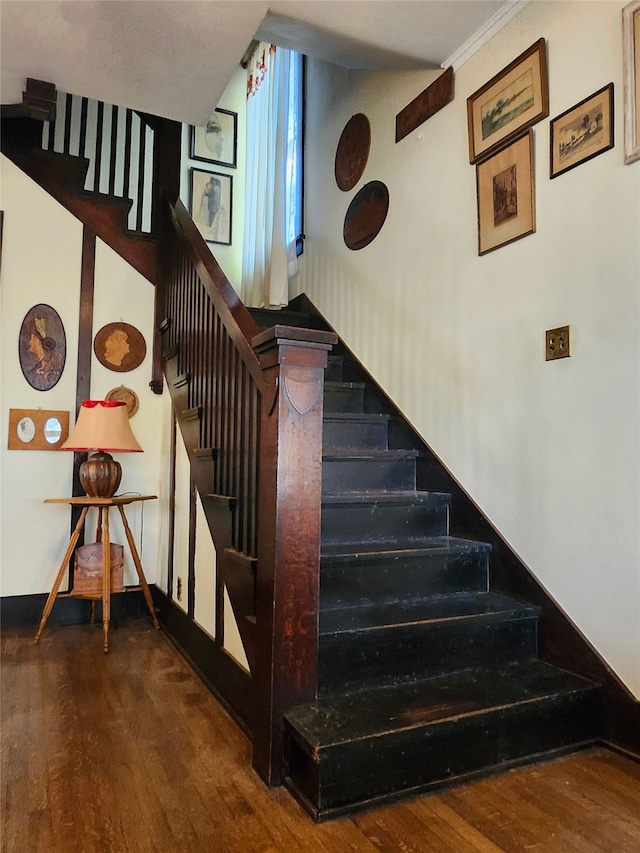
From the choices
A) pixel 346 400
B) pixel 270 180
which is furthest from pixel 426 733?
pixel 270 180

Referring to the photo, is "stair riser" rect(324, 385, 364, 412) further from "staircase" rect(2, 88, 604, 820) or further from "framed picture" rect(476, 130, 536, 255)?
"framed picture" rect(476, 130, 536, 255)

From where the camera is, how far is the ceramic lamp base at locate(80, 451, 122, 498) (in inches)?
121

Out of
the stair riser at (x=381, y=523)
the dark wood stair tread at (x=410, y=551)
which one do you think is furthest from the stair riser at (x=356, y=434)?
the dark wood stair tread at (x=410, y=551)

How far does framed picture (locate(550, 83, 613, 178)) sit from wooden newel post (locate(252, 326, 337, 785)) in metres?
1.17

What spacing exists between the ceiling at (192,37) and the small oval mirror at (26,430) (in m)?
1.73

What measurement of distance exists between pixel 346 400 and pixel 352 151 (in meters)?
1.61

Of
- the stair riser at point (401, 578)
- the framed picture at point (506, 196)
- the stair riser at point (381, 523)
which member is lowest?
the stair riser at point (401, 578)

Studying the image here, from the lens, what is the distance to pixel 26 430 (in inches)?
130

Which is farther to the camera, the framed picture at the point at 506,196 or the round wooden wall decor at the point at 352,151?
the round wooden wall decor at the point at 352,151

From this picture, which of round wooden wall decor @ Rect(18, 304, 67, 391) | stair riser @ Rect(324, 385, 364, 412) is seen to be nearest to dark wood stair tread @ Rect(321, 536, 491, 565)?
stair riser @ Rect(324, 385, 364, 412)

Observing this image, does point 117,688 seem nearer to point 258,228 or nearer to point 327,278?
point 327,278

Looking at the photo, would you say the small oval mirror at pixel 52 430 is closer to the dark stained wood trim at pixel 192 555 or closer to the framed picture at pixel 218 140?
the dark stained wood trim at pixel 192 555

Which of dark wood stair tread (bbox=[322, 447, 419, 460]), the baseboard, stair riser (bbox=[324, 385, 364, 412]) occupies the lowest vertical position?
the baseboard

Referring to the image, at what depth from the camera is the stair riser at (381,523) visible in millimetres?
2273
